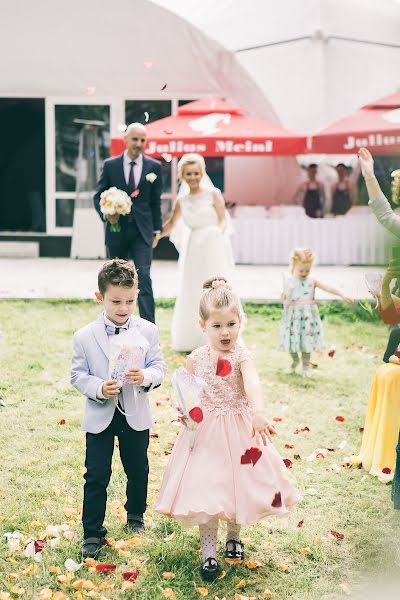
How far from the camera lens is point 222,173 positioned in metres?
16.0

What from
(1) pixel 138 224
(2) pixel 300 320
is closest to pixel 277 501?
(2) pixel 300 320

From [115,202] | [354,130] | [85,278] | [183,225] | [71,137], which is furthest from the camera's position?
[71,137]

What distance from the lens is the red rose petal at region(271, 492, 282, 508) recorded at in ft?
10.2

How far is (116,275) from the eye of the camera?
326cm

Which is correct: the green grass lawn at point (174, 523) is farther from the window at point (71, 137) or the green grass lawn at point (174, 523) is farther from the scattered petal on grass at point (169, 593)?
the window at point (71, 137)

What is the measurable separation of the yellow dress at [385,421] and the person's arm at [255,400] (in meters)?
1.25

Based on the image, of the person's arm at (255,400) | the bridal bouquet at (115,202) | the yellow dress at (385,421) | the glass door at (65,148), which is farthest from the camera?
the glass door at (65,148)

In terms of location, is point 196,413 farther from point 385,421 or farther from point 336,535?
point 385,421

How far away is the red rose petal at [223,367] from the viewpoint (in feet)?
10.5

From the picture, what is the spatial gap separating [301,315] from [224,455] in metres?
3.84

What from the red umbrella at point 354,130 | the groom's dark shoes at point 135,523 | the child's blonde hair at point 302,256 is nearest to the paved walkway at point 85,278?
the red umbrella at point 354,130

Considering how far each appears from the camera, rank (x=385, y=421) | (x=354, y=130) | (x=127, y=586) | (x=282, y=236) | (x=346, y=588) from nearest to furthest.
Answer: (x=346, y=588) < (x=127, y=586) < (x=385, y=421) < (x=354, y=130) < (x=282, y=236)

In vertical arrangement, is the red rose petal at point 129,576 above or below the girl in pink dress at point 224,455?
below

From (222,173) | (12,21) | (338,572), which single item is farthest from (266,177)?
(338,572)
